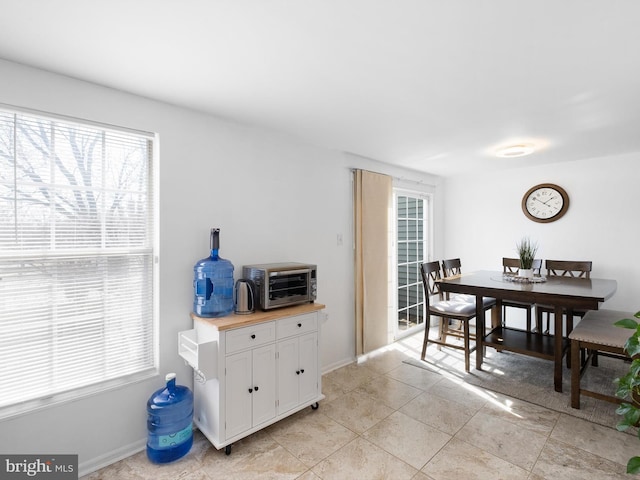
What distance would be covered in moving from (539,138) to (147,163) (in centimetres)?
338

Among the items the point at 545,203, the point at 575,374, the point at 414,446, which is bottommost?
the point at 414,446

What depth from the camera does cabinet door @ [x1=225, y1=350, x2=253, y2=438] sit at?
2076 millimetres

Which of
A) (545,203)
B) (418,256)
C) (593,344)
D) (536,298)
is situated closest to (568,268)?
(545,203)

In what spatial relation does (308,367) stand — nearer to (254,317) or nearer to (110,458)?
(254,317)

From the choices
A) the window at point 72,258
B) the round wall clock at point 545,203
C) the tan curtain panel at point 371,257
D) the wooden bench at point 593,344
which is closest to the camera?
the window at point 72,258

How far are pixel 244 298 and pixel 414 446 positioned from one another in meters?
1.51

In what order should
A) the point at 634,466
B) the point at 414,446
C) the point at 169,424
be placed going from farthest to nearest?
the point at 414,446
the point at 169,424
the point at 634,466

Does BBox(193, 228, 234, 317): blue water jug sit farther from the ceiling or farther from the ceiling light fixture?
the ceiling light fixture

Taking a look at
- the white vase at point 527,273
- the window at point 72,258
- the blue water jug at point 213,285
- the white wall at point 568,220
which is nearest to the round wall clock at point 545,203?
the white wall at point 568,220

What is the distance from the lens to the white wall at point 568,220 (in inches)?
142

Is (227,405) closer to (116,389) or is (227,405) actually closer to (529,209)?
(116,389)

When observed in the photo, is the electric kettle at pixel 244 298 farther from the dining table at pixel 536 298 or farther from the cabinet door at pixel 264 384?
the dining table at pixel 536 298

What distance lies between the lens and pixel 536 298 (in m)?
2.71

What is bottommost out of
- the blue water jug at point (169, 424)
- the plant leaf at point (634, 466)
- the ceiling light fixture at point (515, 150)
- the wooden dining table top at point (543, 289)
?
the blue water jug at point (169, 424)
